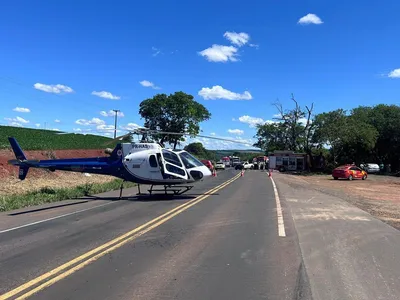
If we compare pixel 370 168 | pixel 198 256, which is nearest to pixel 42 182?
pixel 198 256

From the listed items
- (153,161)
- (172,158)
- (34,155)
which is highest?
(34,155)

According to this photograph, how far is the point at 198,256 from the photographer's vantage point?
745 centimetres

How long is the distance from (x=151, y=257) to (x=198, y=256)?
33.5 inches

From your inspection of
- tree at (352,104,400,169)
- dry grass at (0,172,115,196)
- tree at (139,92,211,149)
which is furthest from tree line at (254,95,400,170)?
dry grass at (0,172,115,196)

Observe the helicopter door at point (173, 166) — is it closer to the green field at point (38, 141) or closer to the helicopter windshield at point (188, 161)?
the helicopter windshield at point (188, 161)

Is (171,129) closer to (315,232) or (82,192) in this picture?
(82,192)

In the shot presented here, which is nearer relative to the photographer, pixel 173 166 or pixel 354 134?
pixel 173 166

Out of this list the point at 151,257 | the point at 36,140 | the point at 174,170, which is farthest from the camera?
the point at 36,140

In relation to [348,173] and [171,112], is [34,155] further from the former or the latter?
[171,112]

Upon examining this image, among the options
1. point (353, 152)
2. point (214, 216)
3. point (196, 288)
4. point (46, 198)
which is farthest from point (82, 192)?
point (353, 152)

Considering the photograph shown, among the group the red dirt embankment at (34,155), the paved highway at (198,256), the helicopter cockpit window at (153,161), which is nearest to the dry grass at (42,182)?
the red dirt embankment at (34,155)

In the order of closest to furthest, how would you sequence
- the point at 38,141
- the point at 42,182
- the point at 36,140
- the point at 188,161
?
the point at 188,161 → the point at 42,182 → the point at 38,141 → the point at 36,140

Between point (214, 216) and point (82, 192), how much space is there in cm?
Answer: 1040

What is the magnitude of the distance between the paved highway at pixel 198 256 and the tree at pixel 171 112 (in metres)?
72.9
